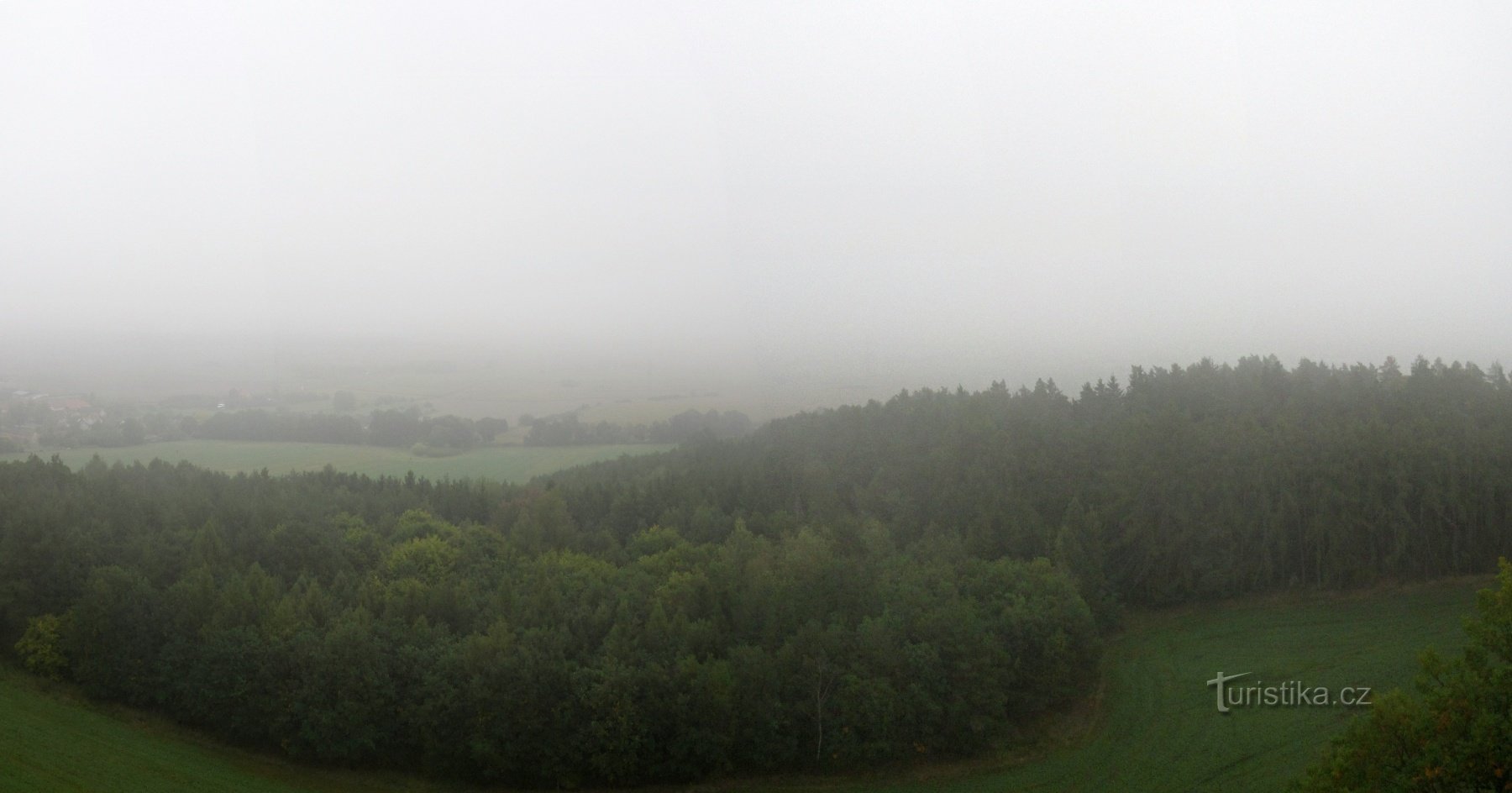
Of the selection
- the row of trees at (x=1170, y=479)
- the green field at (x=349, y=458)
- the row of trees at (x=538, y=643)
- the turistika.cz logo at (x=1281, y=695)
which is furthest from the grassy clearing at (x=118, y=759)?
the turistika.cz logo at (x=1281, y=695)

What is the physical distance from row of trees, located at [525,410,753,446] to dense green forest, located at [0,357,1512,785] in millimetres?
1843

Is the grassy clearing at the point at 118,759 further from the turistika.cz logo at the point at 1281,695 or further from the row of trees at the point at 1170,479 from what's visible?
the turistika.cz logo at the point at 1281,695

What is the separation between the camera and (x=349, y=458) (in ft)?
152

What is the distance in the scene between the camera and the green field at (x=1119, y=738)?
70.1 feet

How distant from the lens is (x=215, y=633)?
1025 inches

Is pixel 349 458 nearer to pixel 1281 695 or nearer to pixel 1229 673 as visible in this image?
pixel 1229 673

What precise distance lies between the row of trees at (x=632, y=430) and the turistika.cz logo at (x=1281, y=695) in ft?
96.9

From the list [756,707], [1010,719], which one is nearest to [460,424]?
[756,707]

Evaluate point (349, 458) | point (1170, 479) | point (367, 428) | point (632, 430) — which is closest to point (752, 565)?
point (1170, 479)

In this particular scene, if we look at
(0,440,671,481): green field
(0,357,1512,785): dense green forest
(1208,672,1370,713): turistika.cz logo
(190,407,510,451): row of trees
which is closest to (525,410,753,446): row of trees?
(0,440,671,481): green field

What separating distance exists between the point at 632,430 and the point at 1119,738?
36704 mm

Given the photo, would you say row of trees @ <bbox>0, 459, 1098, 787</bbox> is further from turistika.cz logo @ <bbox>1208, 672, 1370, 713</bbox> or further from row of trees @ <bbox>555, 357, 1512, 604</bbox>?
row of trees @ <bbox>555, 357, 1512, 604</bbox>

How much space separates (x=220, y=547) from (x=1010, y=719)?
1151 inches

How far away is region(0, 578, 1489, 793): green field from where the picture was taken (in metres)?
21.4
